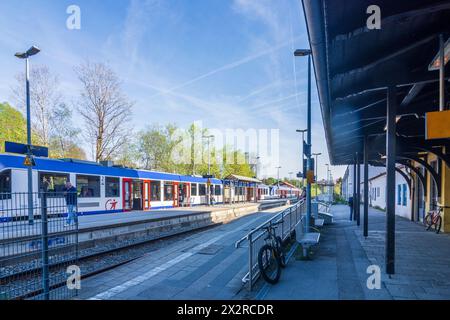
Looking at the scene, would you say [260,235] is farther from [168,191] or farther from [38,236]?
[168,191]

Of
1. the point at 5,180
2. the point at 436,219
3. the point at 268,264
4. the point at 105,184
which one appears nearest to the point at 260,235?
the point at 268,264

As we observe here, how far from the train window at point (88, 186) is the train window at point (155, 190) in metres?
4.74

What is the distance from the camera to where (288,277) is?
554cm

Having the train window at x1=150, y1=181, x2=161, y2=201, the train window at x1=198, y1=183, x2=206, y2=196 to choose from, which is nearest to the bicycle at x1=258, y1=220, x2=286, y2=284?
the train window at x1=150, y1=181, x2=161, y2=201

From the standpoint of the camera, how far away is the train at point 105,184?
11109mm

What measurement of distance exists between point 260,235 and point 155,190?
596 inches

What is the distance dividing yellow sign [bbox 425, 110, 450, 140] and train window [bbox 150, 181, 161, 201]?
17.4m

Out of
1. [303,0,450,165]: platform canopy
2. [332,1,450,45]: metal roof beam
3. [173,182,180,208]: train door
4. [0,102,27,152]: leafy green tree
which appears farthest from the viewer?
[173,182,180,208]: train door

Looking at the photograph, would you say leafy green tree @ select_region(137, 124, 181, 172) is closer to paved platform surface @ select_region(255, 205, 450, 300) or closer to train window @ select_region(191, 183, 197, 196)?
train window @ select_region(191, 183, 197, 196)

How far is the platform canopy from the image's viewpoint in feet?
13.4
